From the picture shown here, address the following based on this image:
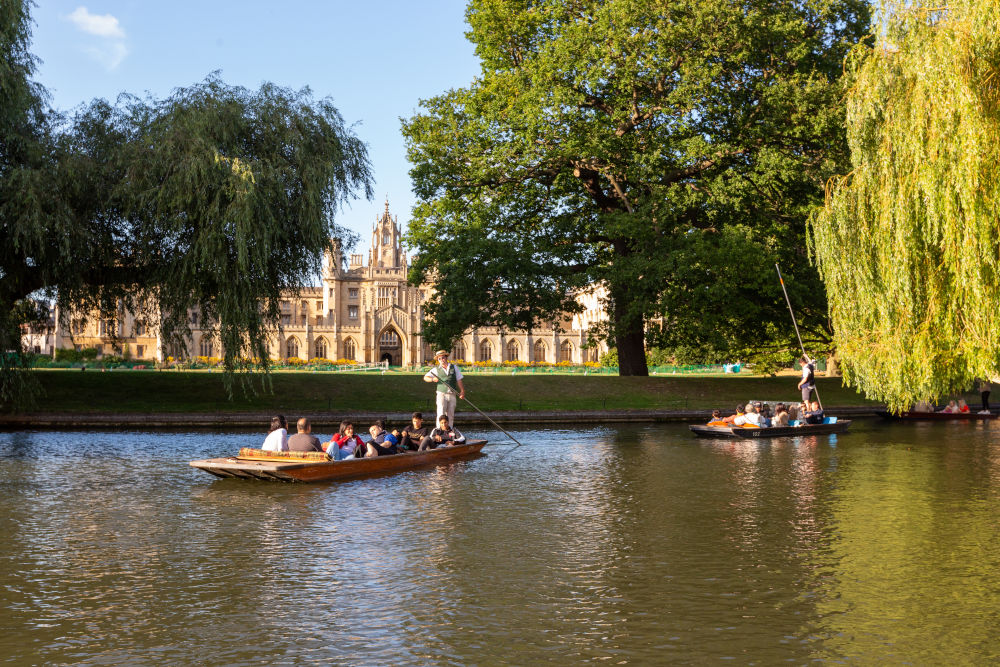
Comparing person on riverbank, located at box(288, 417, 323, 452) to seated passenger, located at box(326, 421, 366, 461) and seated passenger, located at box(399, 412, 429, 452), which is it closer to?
seated passenger, located at box(326, 421, 366, 461)

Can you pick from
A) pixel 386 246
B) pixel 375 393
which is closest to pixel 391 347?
pixel 386 246

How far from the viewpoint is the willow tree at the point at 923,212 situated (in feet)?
49.1

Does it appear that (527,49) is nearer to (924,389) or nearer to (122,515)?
(924,389)

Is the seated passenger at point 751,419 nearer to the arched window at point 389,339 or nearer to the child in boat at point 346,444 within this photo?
the child in boat at point 346,444

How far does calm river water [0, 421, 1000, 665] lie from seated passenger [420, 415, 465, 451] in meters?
1.50

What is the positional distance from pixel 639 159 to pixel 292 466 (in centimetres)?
2202

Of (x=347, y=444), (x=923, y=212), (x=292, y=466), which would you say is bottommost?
(x=292, y=466)

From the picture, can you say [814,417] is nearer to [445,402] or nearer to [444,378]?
[445,402]

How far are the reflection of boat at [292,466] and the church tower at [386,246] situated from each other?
360ft

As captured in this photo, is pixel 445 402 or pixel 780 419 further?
pixel 780 419

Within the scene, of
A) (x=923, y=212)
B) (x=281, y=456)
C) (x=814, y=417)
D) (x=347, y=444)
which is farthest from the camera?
(x=814, y=417)

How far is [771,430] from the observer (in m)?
24.1

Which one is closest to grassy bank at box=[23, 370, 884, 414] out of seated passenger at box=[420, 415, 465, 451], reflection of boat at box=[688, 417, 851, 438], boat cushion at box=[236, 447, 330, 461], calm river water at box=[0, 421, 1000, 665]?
reflection of boat at box=[688, 417, 851, 438]

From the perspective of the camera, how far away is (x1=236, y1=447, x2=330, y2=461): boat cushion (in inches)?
587
